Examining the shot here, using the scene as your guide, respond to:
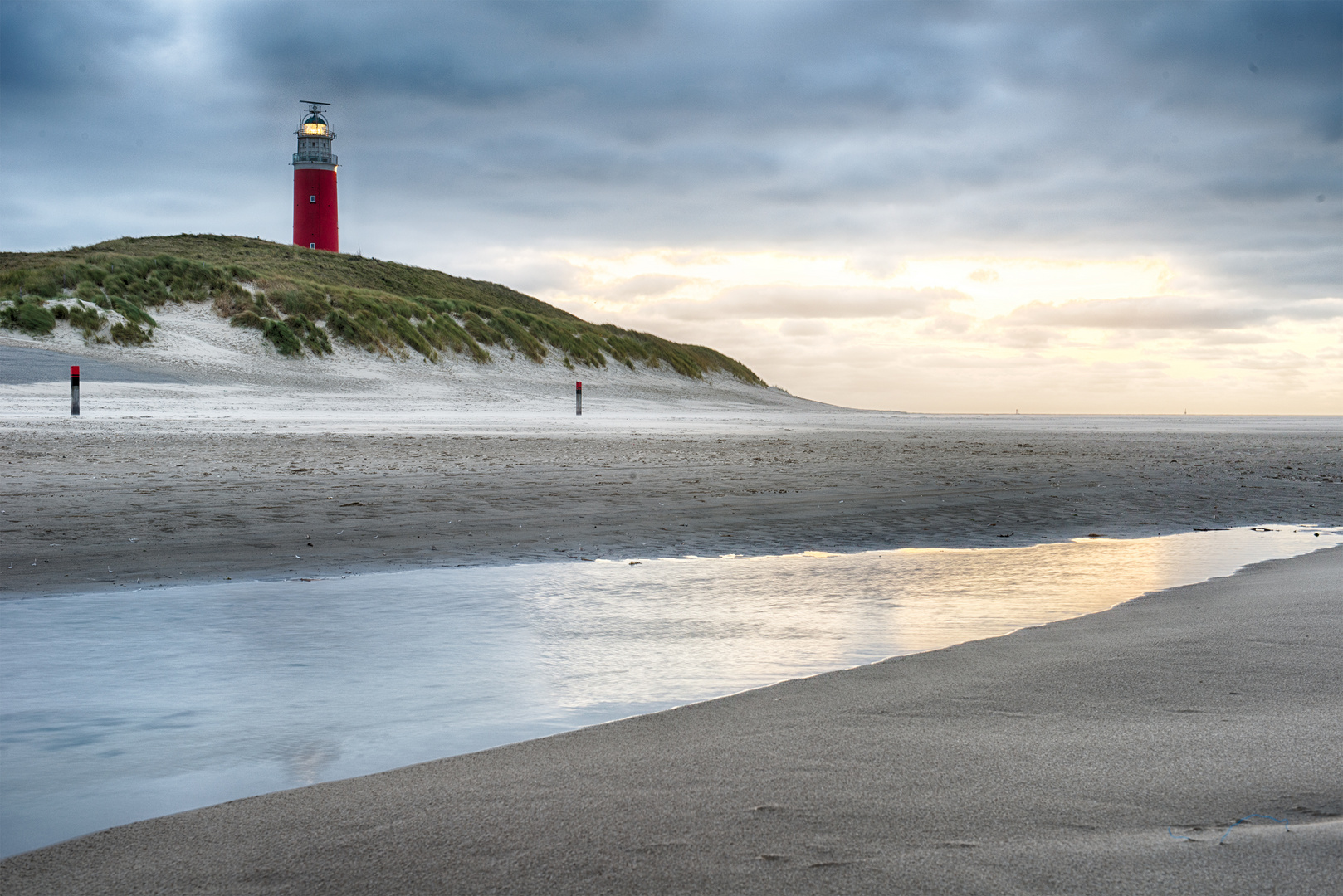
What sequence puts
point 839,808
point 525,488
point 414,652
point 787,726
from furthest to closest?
point 525,488 < point 414,652 < point 787,726 < point 839,808

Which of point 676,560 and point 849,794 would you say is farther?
point 676,560

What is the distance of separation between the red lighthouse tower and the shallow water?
2522 inches

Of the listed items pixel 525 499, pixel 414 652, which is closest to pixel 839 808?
pixel 414 652

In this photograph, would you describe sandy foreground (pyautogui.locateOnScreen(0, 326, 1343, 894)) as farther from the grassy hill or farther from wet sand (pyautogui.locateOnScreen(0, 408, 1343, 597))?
the grassy hill

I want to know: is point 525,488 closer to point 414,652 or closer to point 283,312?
point 414,652

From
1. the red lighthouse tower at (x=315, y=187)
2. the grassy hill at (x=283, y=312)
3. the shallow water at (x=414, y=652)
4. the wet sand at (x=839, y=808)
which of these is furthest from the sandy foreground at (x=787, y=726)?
the red lighthouse tower at (x=315, y=187)

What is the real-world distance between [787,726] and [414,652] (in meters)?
1.97

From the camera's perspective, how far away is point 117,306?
33.7 meters

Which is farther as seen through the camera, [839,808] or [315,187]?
[315,187]

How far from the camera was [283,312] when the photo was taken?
3944cm

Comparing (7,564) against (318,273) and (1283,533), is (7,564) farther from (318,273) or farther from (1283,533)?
(318,273)

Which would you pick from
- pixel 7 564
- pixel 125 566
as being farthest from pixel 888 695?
pixel 7 564

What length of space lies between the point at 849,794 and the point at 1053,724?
96cm

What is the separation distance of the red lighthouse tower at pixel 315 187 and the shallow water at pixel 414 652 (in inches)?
2522
